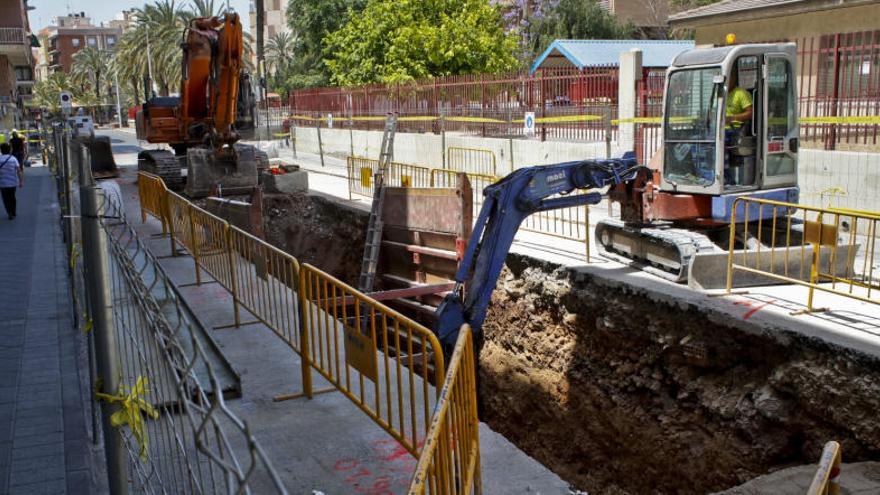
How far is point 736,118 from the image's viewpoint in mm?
9125

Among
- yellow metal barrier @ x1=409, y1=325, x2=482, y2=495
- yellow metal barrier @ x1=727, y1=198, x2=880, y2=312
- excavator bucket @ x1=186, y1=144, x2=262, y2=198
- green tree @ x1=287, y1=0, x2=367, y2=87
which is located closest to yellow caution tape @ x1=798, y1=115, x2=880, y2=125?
yellow metal barrier @ x1=727, y1=198, x2=880, y2=312

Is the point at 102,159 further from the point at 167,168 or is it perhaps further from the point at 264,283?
the point at 264,283

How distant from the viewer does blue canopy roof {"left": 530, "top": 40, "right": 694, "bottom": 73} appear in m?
33.0

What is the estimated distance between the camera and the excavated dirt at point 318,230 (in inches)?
624

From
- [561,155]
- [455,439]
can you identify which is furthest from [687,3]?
[455,439]

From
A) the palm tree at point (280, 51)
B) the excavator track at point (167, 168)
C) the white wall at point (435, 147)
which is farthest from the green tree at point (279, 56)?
the excavator track at point (167, 168)

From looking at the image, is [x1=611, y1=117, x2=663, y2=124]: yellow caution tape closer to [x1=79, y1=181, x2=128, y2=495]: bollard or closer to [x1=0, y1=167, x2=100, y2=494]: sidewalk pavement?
[x1=0, y1=167, x2=100, y2=494]: sidewalk pavement

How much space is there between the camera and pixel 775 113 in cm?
914

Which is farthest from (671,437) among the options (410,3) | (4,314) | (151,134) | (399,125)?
(410,3)

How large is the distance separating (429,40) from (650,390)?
22.3 metres

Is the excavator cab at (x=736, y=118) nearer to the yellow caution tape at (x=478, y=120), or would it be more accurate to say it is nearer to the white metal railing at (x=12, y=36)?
the yellow caution tape at (x=478, y=120)

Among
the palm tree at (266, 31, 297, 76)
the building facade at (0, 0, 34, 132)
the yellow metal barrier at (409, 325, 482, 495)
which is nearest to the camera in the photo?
the yellow metal barrier at (409, 325, 482, 495)

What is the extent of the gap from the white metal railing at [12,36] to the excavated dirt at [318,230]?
3259 centimetres

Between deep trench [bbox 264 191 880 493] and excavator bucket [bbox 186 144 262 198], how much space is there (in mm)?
6780
